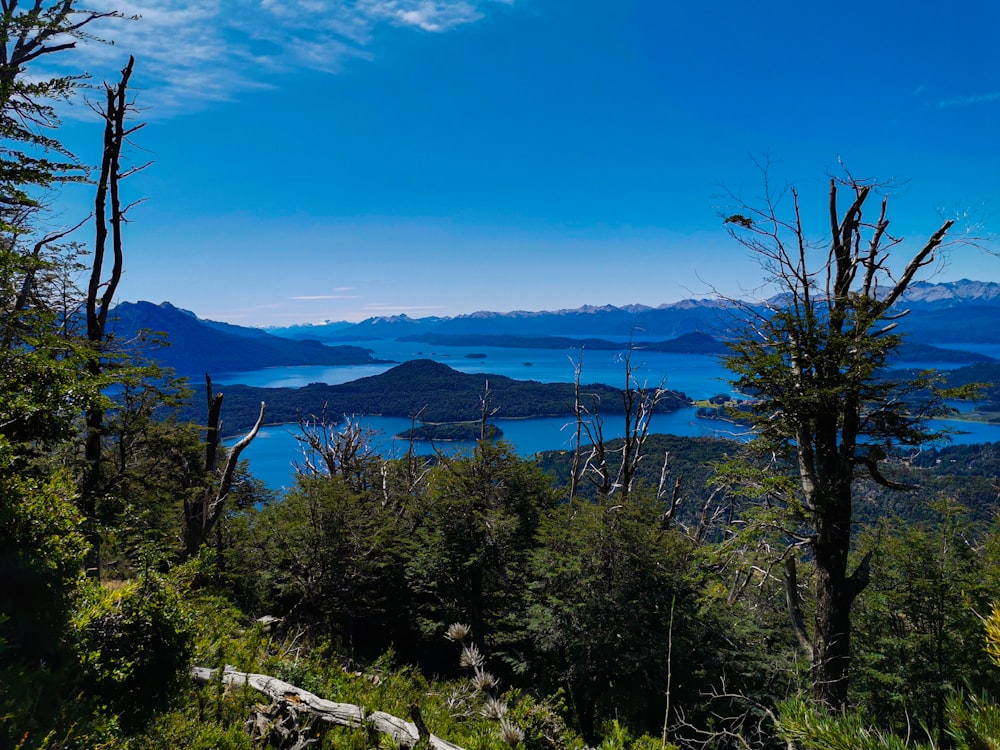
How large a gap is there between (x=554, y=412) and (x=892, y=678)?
96.9m

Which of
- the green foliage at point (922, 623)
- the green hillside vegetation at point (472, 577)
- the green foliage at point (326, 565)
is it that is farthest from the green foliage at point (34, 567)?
the green foliage at point (922, 623)

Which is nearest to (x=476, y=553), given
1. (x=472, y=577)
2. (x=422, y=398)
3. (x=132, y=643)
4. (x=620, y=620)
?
(x=472, y=577)

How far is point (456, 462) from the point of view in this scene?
12.3 m

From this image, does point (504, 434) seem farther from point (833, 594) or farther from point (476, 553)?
point (833, 594)

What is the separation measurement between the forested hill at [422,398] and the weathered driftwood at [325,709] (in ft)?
288

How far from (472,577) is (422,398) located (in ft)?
337

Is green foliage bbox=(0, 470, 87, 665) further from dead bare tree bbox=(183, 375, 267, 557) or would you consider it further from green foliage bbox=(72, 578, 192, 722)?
dead bare tree bbox=(183, 375, 267, 557)

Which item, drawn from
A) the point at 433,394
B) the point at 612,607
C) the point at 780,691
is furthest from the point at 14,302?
the point at 433,394

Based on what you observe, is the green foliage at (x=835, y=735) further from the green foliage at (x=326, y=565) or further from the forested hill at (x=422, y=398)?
the forested hill at (x=422, y=398)

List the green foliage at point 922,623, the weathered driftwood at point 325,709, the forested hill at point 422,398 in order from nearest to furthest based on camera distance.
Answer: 1. the weathered driftwood at point 325,709
2. the green foliage at point 922,623
3. the forested hill at point 422,398

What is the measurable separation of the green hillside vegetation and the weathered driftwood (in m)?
0.04

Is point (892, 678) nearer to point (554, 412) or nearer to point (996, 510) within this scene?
point (996, 510)

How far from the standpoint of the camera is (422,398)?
4456 inches

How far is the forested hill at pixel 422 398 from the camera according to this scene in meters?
99.5
